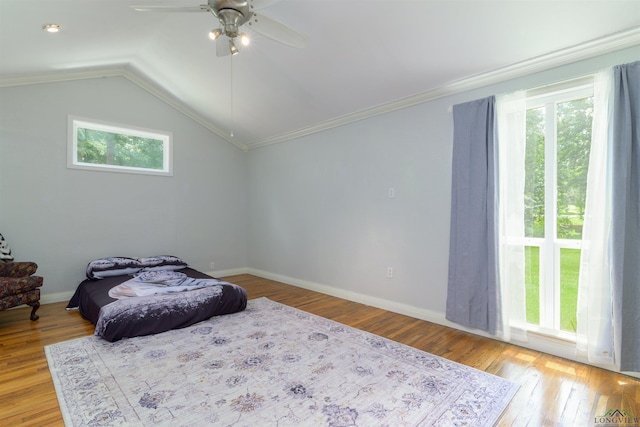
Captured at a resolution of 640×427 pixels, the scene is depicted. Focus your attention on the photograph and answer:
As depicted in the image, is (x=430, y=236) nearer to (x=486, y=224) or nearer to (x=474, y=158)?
(x=486, y=224)

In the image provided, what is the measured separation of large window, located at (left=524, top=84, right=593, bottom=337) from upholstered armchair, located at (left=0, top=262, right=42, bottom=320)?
15.9ft

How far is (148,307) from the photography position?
9.53 feet

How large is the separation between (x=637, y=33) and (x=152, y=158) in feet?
18.4

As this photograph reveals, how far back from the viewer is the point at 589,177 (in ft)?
7.85

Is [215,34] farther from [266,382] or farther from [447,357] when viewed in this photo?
[447,357]

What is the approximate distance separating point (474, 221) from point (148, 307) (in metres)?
3.20

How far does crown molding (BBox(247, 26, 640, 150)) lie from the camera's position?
7.43ft

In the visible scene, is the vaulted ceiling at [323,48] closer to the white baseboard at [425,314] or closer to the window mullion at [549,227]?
the window mullion at [549,227]

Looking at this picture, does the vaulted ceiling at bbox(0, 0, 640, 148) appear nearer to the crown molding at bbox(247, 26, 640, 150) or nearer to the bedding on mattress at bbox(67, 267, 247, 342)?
the crown molding at bbox(247, 26, 640, 150)

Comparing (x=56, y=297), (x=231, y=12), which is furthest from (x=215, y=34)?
(x=56, y=297)

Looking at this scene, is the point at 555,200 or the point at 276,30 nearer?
the point at 276,30

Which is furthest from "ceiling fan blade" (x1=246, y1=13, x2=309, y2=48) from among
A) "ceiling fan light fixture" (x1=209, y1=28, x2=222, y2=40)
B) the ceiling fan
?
"ceiling fan light fixture" (x1=209, y1=28, x2=222, y2=40)

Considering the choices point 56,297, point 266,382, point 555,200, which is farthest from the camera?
point 56,297

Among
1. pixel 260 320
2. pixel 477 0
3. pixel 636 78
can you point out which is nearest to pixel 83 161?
pixel 260 320
